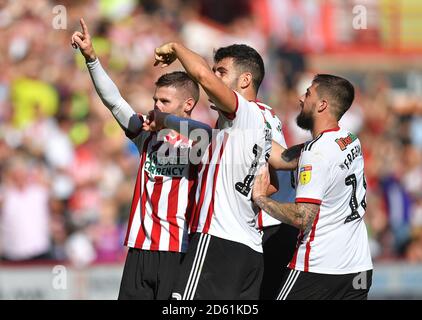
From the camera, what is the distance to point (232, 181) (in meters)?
6.37

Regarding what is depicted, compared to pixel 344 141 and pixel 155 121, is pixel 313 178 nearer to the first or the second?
pixel 344 141

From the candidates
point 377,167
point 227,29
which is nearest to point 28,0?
point 227,29

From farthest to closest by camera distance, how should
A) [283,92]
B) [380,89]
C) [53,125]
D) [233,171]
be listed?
[380,89], [283,92], [53,125], [233,171]

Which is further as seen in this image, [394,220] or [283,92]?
[283,92]

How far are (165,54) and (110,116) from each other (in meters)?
7.87

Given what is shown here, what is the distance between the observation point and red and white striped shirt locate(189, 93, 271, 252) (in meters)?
6.34

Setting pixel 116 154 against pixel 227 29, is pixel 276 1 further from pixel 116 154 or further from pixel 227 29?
pixel 116 154

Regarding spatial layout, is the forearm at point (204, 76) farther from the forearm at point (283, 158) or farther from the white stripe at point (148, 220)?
the white stripe at point (148, 220)

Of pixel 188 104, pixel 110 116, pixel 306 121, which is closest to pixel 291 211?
pixel 306 121

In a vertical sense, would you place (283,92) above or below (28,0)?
below

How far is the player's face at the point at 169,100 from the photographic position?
7109 mm

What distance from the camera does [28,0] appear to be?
1391 centimetres

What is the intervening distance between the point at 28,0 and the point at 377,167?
20.0 feet

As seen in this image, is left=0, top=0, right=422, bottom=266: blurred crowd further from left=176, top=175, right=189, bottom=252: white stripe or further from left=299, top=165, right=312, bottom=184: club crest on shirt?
left=299, top=165, right=312, bottom=184: club crest on shirt
